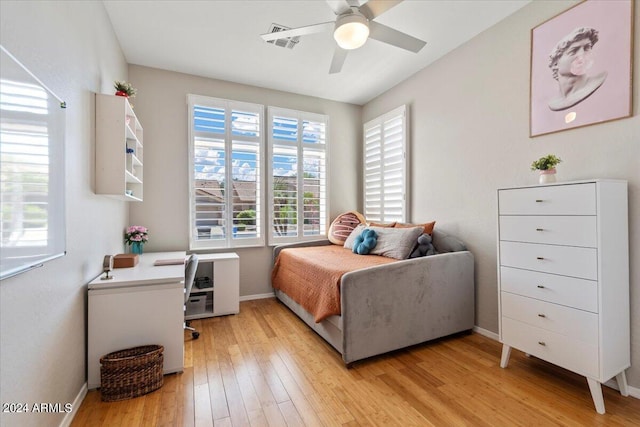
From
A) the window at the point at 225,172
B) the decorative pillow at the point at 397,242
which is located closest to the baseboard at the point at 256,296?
the window at the point at 225,172

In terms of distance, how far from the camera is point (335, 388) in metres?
1.85

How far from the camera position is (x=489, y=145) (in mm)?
2592

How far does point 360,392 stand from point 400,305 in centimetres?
71

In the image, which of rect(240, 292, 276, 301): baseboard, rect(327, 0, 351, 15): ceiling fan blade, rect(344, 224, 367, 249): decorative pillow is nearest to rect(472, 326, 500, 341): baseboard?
rect(344, 224, 367, 249): decorative pillow

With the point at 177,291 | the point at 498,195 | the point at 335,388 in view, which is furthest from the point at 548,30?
the point at 177,291

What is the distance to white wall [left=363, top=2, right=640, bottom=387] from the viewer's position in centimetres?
180

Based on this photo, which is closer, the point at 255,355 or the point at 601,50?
the point at 601,50

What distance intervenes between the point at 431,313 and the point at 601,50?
2157 mm

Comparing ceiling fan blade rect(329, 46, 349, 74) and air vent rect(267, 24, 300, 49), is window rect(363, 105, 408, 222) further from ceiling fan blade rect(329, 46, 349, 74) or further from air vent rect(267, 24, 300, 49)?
air vent rect(267, 24, 300, 49)

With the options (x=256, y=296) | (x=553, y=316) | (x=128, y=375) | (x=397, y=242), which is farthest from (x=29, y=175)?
(x=256, y=296)

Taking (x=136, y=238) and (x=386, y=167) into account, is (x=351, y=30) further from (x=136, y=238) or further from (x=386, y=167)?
(x=136, y=238)

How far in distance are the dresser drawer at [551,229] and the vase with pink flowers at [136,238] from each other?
10.6 ft

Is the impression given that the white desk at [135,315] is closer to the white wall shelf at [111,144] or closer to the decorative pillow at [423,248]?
the white wall shelf at [111,144]

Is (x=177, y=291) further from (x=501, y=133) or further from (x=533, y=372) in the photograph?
(x=501, y=133)
